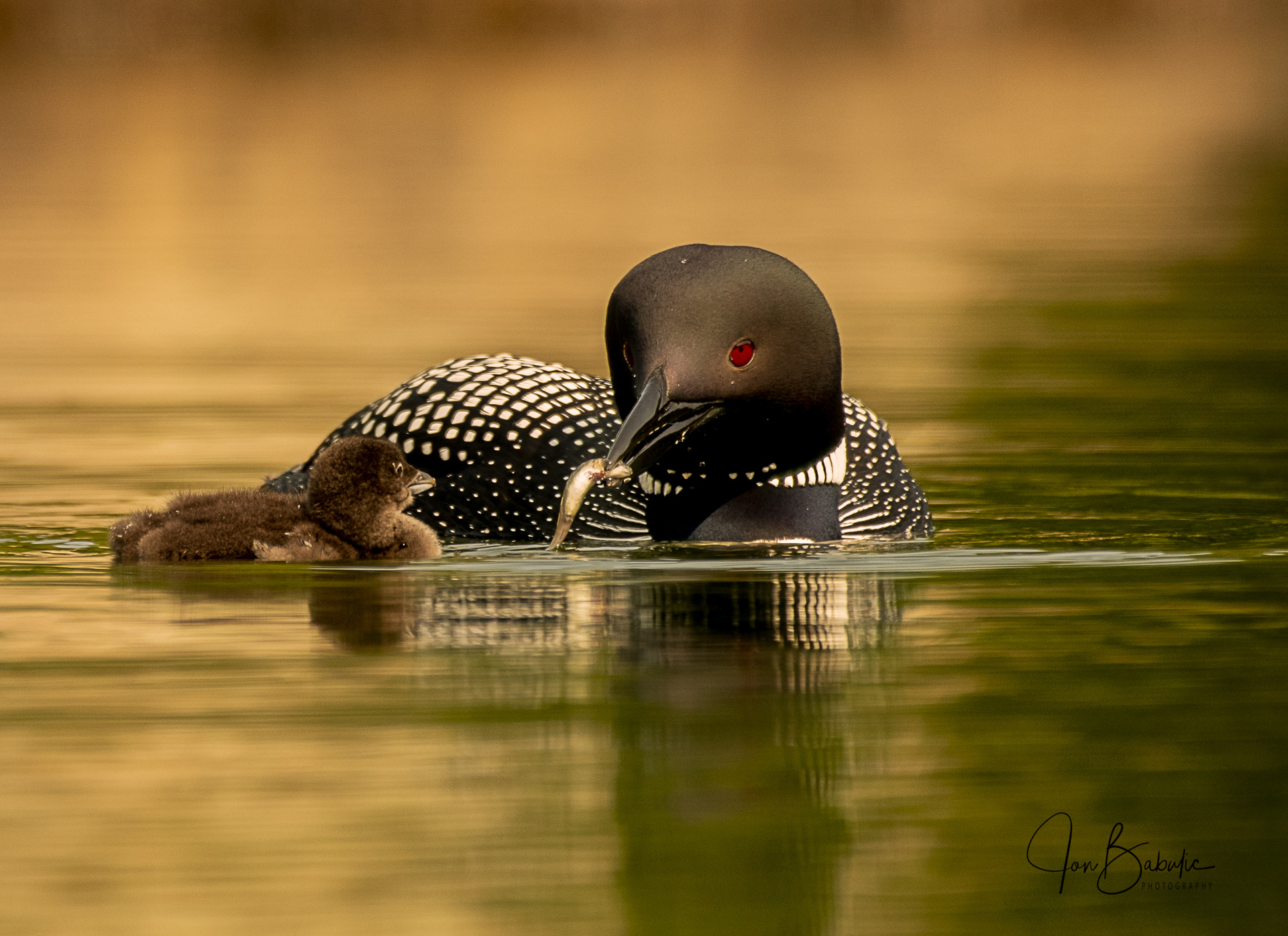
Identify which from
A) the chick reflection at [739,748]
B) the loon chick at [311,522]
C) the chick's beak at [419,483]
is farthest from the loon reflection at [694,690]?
the chick's beak at [419,483]

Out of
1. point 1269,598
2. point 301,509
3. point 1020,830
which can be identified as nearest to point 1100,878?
point 1020,830

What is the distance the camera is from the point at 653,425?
20.6 feet

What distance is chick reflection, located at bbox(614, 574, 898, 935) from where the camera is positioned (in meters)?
3.89

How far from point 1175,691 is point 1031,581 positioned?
1298mm

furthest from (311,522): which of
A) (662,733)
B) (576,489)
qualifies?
(662,733)

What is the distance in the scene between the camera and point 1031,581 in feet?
21.2

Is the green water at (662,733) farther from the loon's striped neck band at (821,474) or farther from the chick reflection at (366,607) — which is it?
the loon's striped neck band at (821,474)

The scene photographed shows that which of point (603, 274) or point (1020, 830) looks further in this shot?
point (603, 274)

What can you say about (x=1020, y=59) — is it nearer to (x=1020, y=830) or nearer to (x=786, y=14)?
(x=786, y=14)

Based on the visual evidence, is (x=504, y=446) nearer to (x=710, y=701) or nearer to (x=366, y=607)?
(x=366, y=607)
